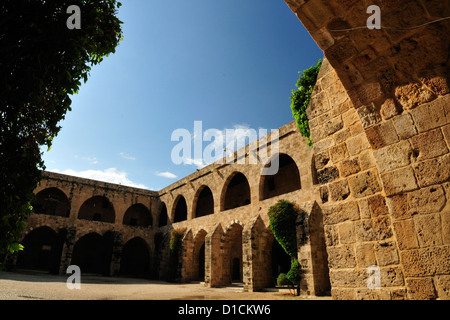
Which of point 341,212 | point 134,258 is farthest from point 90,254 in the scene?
point 341,212

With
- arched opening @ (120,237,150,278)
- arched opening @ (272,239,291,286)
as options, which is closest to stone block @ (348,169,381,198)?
arched opening @ (272,239,291,286)

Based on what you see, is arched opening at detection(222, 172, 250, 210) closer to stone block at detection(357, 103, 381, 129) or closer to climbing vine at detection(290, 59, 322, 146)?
climbing vine at detection(290, 59, 322, 146)

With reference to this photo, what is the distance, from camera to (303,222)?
10164 millimetres

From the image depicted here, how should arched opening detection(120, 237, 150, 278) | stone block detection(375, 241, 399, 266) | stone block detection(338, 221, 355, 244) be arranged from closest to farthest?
stone block detection(375, 241, 399, 266) < stone block detection(338, 221, 355, 244) < arched opening detection(120, 237, 150, 278)

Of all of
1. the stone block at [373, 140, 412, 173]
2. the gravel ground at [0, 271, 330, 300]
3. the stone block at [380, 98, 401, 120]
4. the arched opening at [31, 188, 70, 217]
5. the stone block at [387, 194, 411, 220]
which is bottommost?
the gravel ground at [0, 271, 330, 300]

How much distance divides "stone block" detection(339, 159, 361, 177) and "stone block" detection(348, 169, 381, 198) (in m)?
0.06

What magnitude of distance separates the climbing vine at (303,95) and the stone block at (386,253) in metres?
8.13

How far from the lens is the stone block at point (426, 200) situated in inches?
86.1

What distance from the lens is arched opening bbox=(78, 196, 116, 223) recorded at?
2284cm

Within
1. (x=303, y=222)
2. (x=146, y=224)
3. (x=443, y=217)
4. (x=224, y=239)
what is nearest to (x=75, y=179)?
(x=146, y=224)

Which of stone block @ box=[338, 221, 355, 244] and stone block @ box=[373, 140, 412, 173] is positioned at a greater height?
stone block @ box=[373, 140, 412, 173]

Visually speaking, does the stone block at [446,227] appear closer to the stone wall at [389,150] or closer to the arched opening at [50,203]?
the stone wall at [389,150]

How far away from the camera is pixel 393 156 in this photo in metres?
2.52
